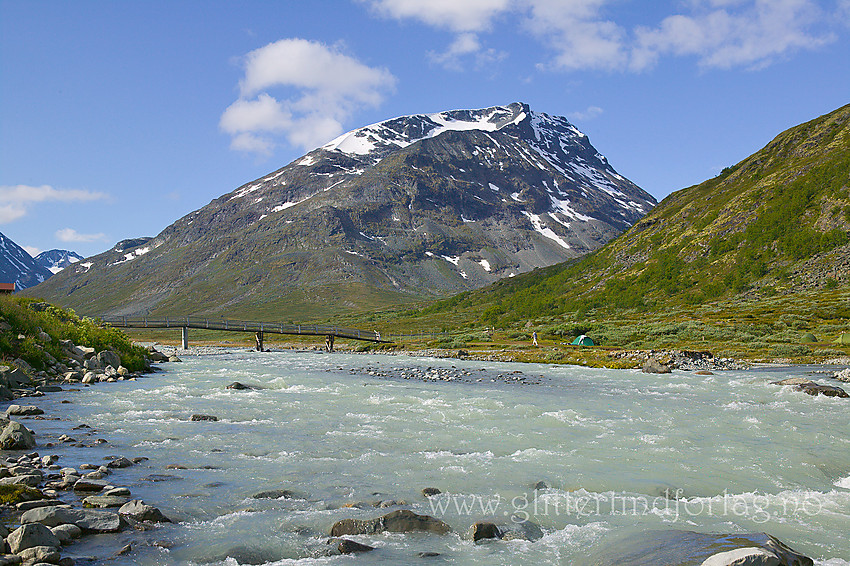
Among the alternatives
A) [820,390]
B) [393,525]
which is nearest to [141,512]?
[393,525]

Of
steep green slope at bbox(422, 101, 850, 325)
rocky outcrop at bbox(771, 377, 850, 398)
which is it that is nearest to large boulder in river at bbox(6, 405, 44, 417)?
rocky outcrop at bbox(771, 377, 850, 398)

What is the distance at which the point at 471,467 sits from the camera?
15.1 m

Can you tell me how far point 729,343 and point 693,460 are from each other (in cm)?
5001

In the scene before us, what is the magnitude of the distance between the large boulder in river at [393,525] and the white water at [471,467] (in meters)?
0.24

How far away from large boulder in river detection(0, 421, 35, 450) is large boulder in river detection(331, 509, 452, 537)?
10007 mm

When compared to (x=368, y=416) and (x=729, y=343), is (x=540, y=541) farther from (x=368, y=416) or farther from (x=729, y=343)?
(x=729, y=343)

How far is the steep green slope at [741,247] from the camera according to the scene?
326 ft

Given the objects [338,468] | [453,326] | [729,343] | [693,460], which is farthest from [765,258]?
[338,468]

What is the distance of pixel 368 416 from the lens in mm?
23312

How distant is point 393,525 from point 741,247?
126 meters

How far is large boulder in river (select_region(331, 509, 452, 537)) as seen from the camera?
406 inches

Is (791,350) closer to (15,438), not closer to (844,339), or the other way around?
(844,339)

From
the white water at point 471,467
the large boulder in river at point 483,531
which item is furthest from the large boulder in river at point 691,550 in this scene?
the large boulder in river at point 483,531

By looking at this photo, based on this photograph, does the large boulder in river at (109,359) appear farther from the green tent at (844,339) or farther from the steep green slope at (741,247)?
the steep green slope at (741,247)
